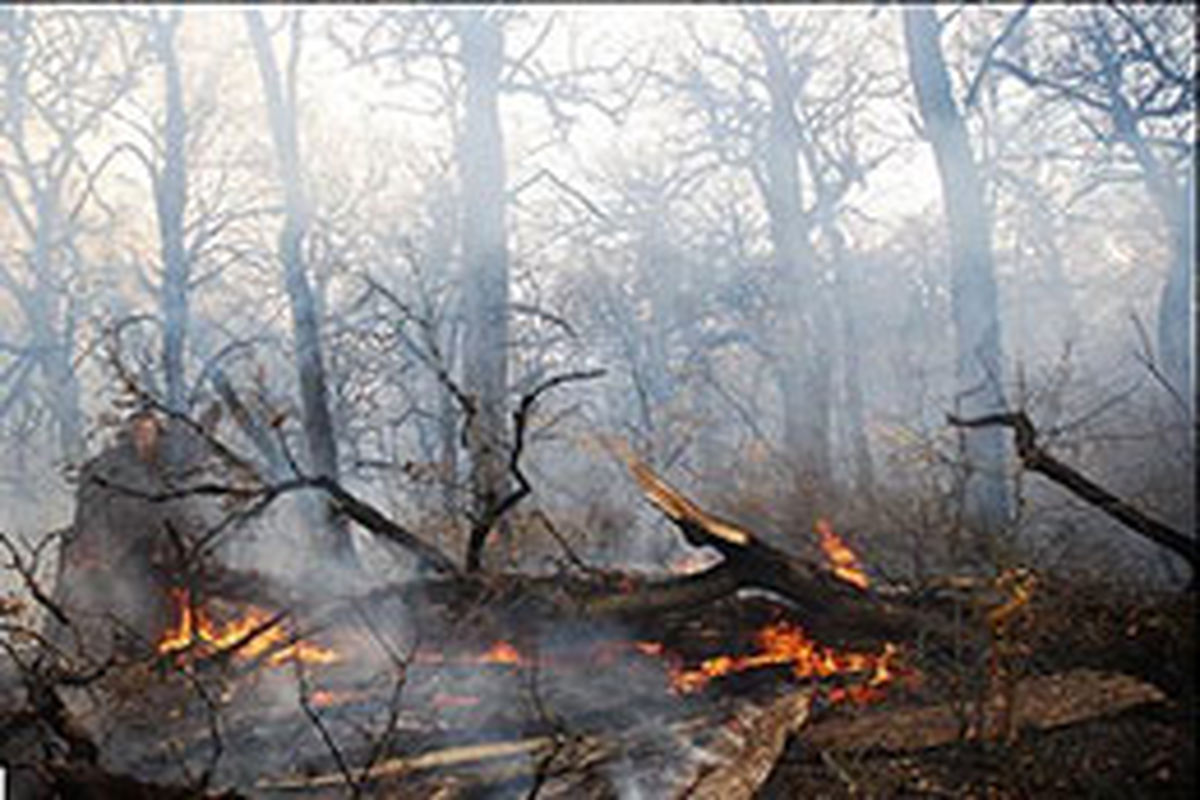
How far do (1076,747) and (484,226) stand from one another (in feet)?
25.2

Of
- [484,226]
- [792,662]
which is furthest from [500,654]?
[484,226]

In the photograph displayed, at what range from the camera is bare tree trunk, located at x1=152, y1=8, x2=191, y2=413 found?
12109 millimetres

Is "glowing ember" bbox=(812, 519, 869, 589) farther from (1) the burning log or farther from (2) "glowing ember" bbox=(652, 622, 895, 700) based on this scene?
(1) the burning log

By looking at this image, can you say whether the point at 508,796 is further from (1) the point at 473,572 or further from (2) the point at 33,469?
(2) the point at 33,469

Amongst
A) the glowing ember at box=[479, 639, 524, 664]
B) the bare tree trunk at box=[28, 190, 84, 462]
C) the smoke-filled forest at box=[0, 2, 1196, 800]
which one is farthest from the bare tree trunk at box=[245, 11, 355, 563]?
the bare tree trunk at box=[28, 190, 84, 462]

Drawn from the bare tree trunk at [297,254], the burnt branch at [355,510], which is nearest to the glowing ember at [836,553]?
the burnt branch at [355,510]

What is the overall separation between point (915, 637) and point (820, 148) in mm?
12791

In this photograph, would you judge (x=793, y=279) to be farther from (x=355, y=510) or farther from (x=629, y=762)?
(x=629, y=762)

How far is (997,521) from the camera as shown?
27.6 feet

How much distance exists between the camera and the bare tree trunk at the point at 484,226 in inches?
375

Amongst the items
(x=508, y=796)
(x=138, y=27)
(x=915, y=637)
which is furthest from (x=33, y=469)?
(x=138, y=27)

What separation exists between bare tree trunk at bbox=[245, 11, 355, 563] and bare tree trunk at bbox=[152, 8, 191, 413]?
10.1ft

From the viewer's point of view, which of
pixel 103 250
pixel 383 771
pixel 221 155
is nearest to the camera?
pixel 383 771

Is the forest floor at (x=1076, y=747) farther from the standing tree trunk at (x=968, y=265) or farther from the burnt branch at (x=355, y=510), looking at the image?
the standing tree trunk at (x=968, y=265)
